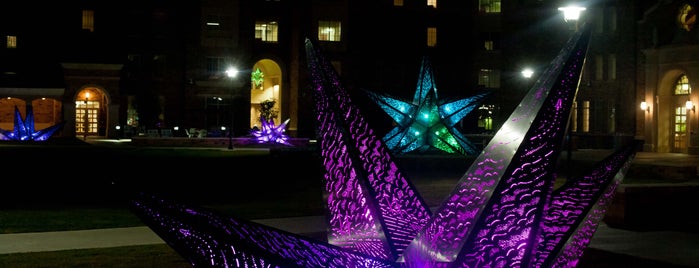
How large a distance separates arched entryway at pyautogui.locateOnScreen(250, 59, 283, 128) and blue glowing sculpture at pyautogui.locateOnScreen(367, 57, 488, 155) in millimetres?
34253

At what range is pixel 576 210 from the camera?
19.6 ft

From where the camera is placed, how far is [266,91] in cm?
6662

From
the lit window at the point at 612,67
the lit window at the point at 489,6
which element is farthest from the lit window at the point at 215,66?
the lit window at the point at 612,67

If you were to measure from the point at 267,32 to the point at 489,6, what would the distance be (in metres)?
18.4

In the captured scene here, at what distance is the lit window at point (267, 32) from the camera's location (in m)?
62.6

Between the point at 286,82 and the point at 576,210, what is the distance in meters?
57.9

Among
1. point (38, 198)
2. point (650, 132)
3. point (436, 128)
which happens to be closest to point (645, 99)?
point (650, 132)

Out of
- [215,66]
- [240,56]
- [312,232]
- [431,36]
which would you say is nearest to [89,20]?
[215,66]

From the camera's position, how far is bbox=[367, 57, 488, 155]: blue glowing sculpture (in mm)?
28234

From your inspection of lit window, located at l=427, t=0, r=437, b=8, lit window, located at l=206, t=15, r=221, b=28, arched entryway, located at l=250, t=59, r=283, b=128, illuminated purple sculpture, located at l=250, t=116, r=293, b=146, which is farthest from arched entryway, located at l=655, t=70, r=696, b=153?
lit window, located at l=206, t=15, r=221, b=28

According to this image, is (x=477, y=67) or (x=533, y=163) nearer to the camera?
(x=533, y=163)

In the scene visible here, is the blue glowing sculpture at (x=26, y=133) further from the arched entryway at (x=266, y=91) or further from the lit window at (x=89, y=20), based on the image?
the arched entryway at (x=266, y=91)

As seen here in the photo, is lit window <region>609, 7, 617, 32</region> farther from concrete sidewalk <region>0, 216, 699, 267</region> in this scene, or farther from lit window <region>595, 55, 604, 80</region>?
concrete sidewalk <region>0, 216, 699, 267</region>

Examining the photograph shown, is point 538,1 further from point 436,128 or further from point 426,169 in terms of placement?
point 426,169
